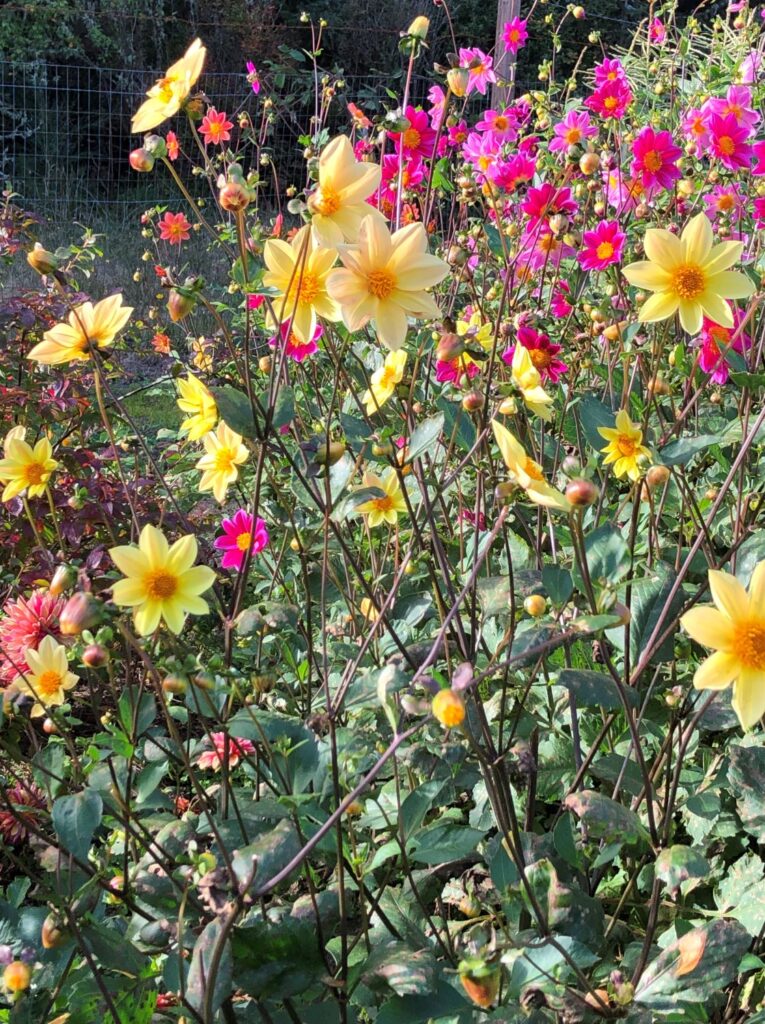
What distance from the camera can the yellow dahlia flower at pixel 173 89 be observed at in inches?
34.1

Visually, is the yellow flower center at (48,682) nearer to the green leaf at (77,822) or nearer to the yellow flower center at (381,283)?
the green leaf at (77,822)

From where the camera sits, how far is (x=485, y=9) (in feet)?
31.6

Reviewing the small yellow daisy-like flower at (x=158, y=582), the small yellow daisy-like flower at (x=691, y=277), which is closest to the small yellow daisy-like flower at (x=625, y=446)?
the small yellow daisy-like flower at (x=691, y=277)

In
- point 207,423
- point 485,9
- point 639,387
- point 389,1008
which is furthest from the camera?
point 485,9

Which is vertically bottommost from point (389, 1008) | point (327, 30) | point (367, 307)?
point (389, 1008)

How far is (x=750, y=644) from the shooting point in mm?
735

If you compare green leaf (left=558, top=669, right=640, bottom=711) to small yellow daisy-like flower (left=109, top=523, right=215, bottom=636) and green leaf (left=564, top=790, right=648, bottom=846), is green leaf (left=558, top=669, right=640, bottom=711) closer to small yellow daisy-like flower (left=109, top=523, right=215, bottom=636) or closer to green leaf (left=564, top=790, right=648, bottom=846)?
green leaf (left=564, top=790, right=648, bottom=846)

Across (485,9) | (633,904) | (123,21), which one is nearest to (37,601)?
(633,904)

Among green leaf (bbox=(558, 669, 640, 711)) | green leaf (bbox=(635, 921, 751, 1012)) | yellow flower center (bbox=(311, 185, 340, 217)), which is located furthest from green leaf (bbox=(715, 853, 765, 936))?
yellow flower center (bbox=(311, 185, 340, 217))

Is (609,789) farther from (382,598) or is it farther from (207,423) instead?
(207,423)

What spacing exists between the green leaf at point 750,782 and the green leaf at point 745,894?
0.07 meters

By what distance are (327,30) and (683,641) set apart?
9.24m

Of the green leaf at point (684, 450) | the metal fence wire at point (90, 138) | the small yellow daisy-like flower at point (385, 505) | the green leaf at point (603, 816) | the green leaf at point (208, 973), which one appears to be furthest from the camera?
the metal fence wire at point (90, 138)

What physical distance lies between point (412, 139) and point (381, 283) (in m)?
0.81
